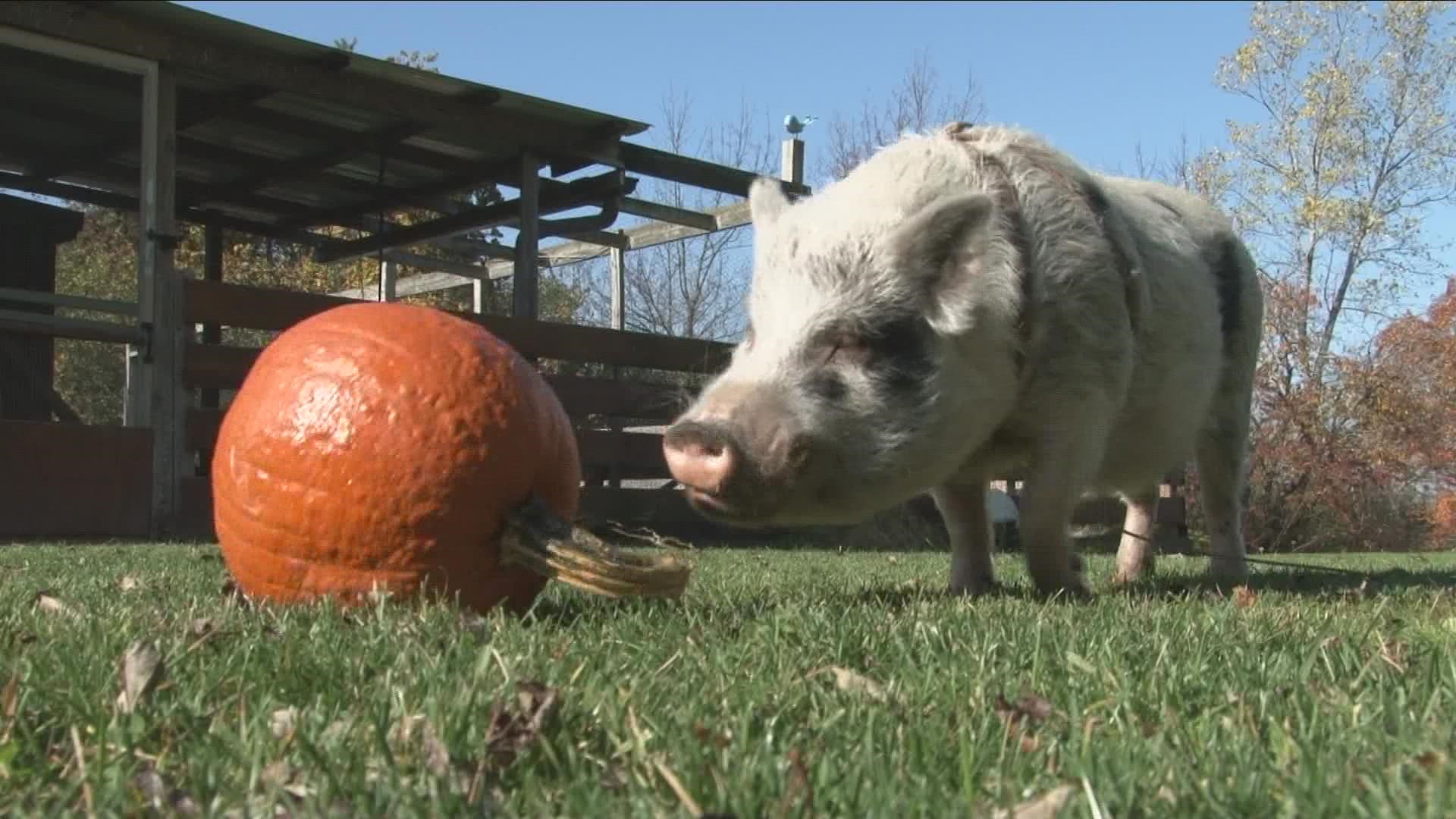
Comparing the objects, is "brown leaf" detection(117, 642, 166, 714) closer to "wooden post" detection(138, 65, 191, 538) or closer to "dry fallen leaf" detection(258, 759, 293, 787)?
"dry fallen leaf" detection(258, 759, 293, 787)

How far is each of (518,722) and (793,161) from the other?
39.1 ft

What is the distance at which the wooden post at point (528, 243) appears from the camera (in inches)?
466

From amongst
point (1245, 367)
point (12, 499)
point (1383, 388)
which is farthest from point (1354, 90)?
point (12, 499)

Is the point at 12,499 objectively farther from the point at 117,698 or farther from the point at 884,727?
the point at 884,727

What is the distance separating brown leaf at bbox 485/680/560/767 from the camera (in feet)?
5.60

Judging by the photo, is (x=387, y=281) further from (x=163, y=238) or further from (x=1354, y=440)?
(x=1354, y=440)

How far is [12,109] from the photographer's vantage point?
11445 mm

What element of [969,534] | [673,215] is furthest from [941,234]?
[673,215]

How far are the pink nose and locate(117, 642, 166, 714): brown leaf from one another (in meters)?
1.44

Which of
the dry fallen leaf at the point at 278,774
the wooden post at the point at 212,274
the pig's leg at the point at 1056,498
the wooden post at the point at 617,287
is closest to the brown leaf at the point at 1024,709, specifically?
the dry fallen leaf at the point at 278,774

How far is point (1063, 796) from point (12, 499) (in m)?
8.75

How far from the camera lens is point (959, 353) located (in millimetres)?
3965

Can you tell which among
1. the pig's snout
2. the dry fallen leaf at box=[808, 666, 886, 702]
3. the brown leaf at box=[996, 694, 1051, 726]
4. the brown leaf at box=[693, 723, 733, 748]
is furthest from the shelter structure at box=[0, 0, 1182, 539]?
the brown leaf at box=[693, 723, 733, 748]

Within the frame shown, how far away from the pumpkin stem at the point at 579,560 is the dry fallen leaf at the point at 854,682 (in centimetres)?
72
